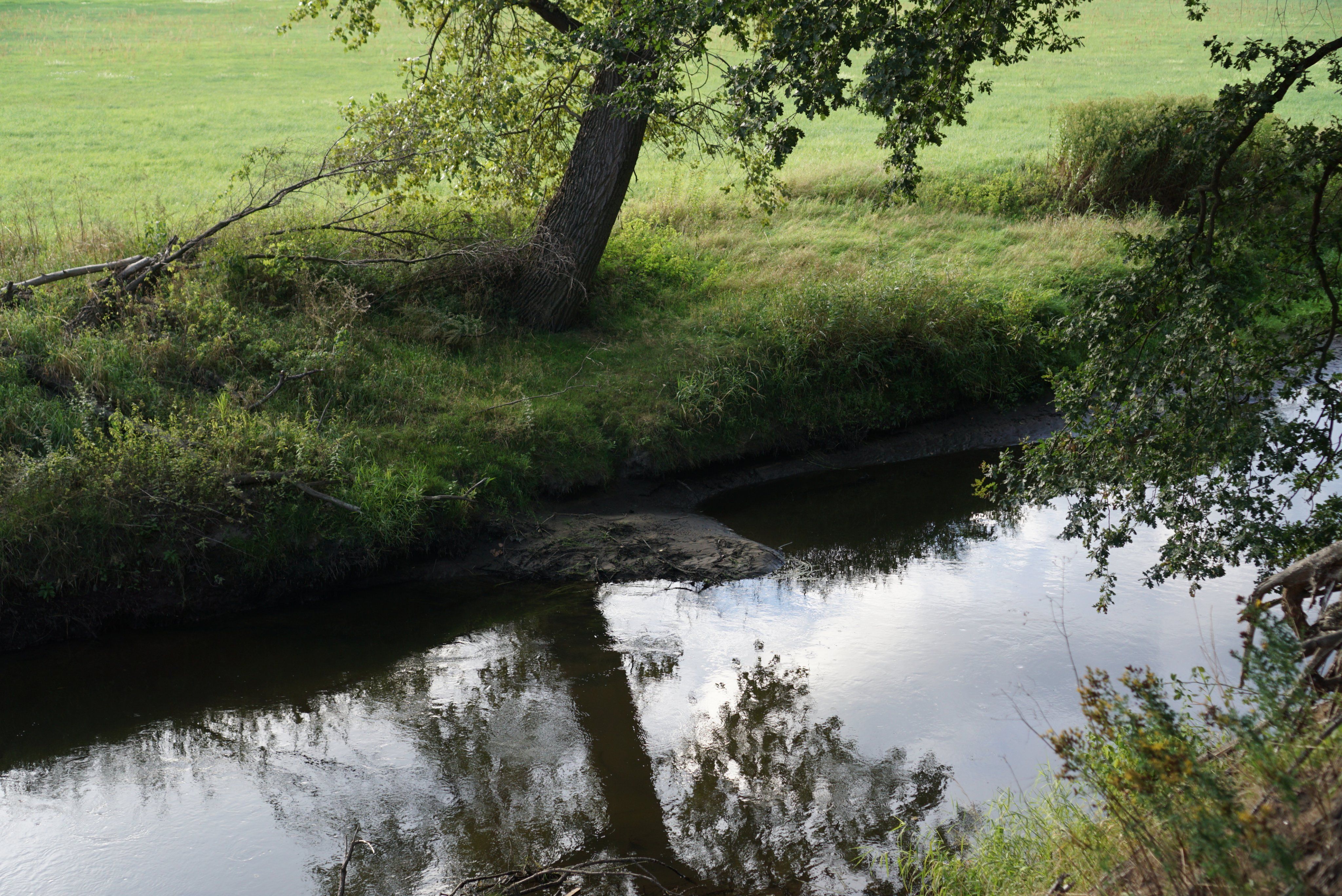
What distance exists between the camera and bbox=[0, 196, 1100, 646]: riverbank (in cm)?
784

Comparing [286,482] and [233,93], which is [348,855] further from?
[233,93]

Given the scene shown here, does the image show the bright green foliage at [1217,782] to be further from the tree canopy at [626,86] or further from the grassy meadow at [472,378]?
the tree canopy at [626,86]

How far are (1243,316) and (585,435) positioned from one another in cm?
625

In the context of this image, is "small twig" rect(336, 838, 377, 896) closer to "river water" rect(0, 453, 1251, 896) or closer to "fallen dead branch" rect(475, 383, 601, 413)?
"river water" rect(0, 453, 1251, 896)

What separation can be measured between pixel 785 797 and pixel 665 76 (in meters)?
4.86

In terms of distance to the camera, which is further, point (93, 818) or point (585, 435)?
point (585, 435)

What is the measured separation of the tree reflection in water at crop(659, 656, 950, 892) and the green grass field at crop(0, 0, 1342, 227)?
511 centimetres

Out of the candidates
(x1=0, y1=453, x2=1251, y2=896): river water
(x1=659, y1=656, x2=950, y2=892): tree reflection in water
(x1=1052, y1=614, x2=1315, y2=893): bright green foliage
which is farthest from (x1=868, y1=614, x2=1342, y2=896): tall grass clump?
(x1=0, y1=453, x2=1251, y2=896): river water

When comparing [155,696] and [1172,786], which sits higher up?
[155,696]

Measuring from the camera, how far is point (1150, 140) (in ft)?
21.9

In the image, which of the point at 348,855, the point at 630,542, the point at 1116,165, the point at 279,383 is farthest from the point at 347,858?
the point at 1116,165

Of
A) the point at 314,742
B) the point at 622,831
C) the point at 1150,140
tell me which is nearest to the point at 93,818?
the point at 314,742

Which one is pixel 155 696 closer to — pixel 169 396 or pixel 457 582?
pixel 457 582

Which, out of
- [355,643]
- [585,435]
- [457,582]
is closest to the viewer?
[355,643]
